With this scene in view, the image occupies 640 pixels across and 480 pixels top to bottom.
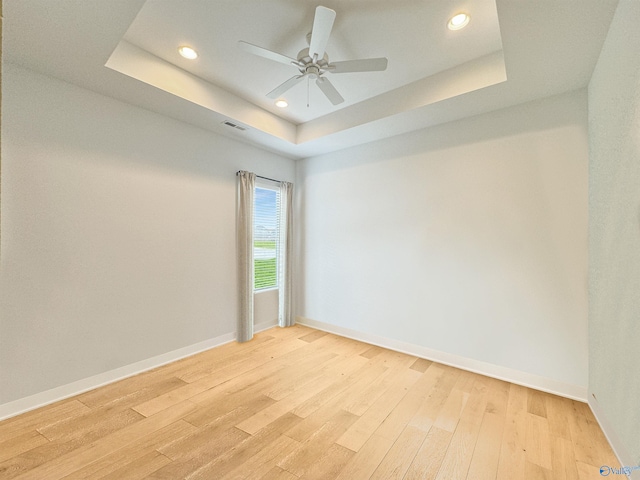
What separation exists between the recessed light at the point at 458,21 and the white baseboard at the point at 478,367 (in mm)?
2959

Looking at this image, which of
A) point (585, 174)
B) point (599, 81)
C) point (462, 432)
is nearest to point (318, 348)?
point (462, 432)

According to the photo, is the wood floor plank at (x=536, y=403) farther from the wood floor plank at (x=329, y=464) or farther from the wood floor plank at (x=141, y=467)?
the wood floor plank at (x=141, y=467)

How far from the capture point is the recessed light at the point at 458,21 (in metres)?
2.15

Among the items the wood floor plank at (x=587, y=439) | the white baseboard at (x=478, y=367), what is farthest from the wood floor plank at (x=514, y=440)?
the wood floor plank at (x=587, y=439)

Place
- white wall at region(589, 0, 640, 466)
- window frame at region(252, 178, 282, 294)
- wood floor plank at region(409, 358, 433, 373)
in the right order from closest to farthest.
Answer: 1. white wall at region(589, 0, 640, 466)
2. wood floor plank at region(409, 358, 433, 373)
3. window frame at region(252, 178, 282, 294)

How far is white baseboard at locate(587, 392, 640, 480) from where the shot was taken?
69.2 inches

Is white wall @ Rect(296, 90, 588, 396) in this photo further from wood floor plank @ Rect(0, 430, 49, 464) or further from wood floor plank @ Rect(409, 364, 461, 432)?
wood floor plank @ Rect(0, 430, 49, 464)

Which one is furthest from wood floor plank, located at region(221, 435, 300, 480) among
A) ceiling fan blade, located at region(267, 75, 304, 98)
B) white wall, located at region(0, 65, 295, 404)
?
ceiling fan blade, located at region(267, 75, 304, 98)

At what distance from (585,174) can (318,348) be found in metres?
3.12

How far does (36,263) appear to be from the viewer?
7.90 feet

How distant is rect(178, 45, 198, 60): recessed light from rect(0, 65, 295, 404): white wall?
78cm

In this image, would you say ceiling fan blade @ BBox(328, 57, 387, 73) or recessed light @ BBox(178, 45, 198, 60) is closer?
ceiling fan blade @ BBox(328, 57, 387, 73)

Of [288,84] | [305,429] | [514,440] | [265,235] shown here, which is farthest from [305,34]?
[514,440]

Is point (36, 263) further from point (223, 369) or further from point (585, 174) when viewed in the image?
point (585, 174)
